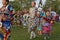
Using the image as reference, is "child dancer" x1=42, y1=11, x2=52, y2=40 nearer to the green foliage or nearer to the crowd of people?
the crowd of people

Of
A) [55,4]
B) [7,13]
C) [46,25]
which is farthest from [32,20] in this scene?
[55,4]

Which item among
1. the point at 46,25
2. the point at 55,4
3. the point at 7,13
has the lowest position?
the point at 46,25

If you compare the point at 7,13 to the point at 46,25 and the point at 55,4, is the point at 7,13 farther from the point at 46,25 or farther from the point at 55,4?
the point at 55,4

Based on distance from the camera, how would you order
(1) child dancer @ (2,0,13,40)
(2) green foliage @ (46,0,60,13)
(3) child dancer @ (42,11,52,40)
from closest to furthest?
(1) child dancer @ (2,0,13,40)
(3) child dancer @ (42,11,52,40)
(2) green foliage @ (46,0,60,13)

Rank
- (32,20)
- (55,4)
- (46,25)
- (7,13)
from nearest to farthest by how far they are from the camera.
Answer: (7,13) < (46,25) < (32,20) < (55,4)

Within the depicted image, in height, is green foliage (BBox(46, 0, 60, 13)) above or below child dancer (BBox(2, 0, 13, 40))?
below

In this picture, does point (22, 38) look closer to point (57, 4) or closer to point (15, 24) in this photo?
point (15, 24)

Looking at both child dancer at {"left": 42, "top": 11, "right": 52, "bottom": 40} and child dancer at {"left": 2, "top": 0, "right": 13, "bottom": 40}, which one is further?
child dancer at {"left": 42, "top": 11, "right": 52, "bottom": 40}

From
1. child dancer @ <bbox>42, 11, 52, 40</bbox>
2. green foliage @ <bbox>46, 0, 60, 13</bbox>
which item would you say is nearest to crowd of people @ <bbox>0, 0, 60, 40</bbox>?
child dancer @ <bbox>42, 11, 52, 40</bbox>

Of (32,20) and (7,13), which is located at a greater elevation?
(7,13)

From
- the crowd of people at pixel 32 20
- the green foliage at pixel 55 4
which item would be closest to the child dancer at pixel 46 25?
the crowd of people at pixel 32 20

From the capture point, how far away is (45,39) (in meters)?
12.1

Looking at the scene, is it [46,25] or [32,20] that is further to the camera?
[32,20]

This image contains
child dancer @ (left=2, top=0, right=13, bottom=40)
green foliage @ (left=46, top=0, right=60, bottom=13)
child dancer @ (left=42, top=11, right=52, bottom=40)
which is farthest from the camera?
green foliage @ (left=46, top=0, right=60, bottom=13)
